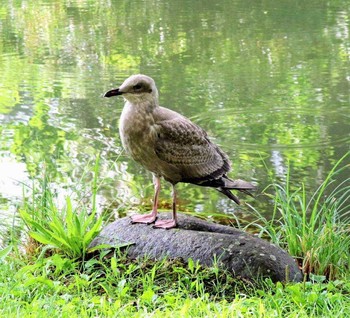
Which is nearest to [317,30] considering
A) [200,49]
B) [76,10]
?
[200,49]

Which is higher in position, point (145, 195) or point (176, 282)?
point (176, 282)

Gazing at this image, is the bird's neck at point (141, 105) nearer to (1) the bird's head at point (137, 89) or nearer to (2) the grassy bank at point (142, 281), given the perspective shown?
(1) the bird's head at point (137, 89)

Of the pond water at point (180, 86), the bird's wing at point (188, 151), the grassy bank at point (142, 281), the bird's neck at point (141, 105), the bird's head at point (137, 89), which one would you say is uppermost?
the bird's head at point (137, 89)

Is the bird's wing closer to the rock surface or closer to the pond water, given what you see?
the rock surface

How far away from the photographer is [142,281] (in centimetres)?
443

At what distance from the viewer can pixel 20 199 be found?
676 cm

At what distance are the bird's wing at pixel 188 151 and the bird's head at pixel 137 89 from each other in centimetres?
19

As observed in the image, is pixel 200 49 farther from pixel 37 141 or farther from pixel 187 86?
pixel 37 141

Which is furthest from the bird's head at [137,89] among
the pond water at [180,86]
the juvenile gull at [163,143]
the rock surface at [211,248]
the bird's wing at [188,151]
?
the pond water at [180,86]

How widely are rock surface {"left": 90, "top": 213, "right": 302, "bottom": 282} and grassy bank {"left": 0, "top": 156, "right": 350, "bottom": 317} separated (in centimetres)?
8

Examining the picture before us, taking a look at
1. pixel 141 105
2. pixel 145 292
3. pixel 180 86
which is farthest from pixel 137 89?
pixel 180 86

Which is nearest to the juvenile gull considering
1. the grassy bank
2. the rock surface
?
the rock surface

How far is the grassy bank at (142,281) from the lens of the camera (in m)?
3.89

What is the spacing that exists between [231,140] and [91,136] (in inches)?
62.1
